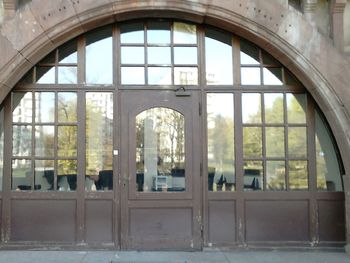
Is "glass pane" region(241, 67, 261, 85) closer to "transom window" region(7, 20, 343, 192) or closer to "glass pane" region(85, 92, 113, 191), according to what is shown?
"transom window" region(7, 20, 343, 192)

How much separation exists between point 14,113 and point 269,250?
15.9 ft

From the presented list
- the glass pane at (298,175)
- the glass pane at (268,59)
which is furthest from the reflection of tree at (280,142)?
the glass pane at (268,59)

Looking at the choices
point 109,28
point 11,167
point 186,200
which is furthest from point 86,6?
point 186,200

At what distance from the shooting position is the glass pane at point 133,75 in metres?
6.80

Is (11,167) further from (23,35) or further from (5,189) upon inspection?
(23,35)

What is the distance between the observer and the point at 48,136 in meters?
6.75

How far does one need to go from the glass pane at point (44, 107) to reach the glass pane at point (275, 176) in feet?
12.3

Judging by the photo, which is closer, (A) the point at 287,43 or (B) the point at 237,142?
(A) the point at 287,43

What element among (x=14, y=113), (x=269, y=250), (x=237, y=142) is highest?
(x=14, y=113)

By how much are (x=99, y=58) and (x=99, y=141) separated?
1.41 metres

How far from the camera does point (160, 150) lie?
6766mm

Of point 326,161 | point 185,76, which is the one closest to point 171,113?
point 185,76

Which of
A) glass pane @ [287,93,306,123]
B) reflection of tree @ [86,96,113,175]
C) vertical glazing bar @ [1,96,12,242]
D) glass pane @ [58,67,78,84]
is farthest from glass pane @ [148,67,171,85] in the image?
vertical glazing bar @ [1,96,12,242]

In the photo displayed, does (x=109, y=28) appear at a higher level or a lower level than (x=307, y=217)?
higher
